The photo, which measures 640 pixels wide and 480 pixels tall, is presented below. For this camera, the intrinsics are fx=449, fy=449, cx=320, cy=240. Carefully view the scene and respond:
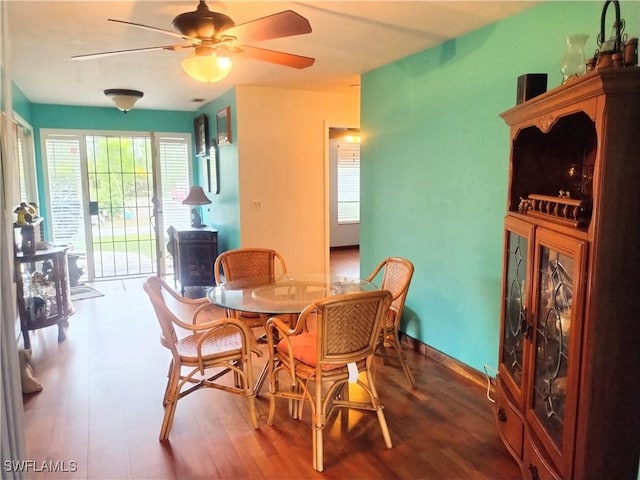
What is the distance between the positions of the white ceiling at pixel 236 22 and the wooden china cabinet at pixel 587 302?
107 cm

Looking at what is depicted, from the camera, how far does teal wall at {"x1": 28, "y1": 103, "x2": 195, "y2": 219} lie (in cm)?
587

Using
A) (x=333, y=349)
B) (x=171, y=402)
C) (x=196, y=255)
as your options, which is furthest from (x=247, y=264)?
(x=196, y=255)

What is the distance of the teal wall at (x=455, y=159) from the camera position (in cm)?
259

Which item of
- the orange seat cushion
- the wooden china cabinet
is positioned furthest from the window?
the wooden china cabinet

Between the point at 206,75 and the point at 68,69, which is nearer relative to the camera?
the point at 206,75

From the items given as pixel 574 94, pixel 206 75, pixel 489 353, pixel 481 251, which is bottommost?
pixel 489 353

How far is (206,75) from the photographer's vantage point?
88.7 inches

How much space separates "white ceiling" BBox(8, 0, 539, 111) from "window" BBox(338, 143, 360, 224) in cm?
426

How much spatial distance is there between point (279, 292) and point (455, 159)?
154cm

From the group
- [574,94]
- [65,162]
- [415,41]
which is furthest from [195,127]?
[574,94]

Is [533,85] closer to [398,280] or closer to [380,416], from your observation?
[398,280]

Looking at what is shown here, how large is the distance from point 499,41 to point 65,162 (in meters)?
5.63

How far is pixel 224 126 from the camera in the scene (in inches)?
202

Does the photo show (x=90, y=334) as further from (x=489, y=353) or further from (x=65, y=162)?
(x=489, y=353)
